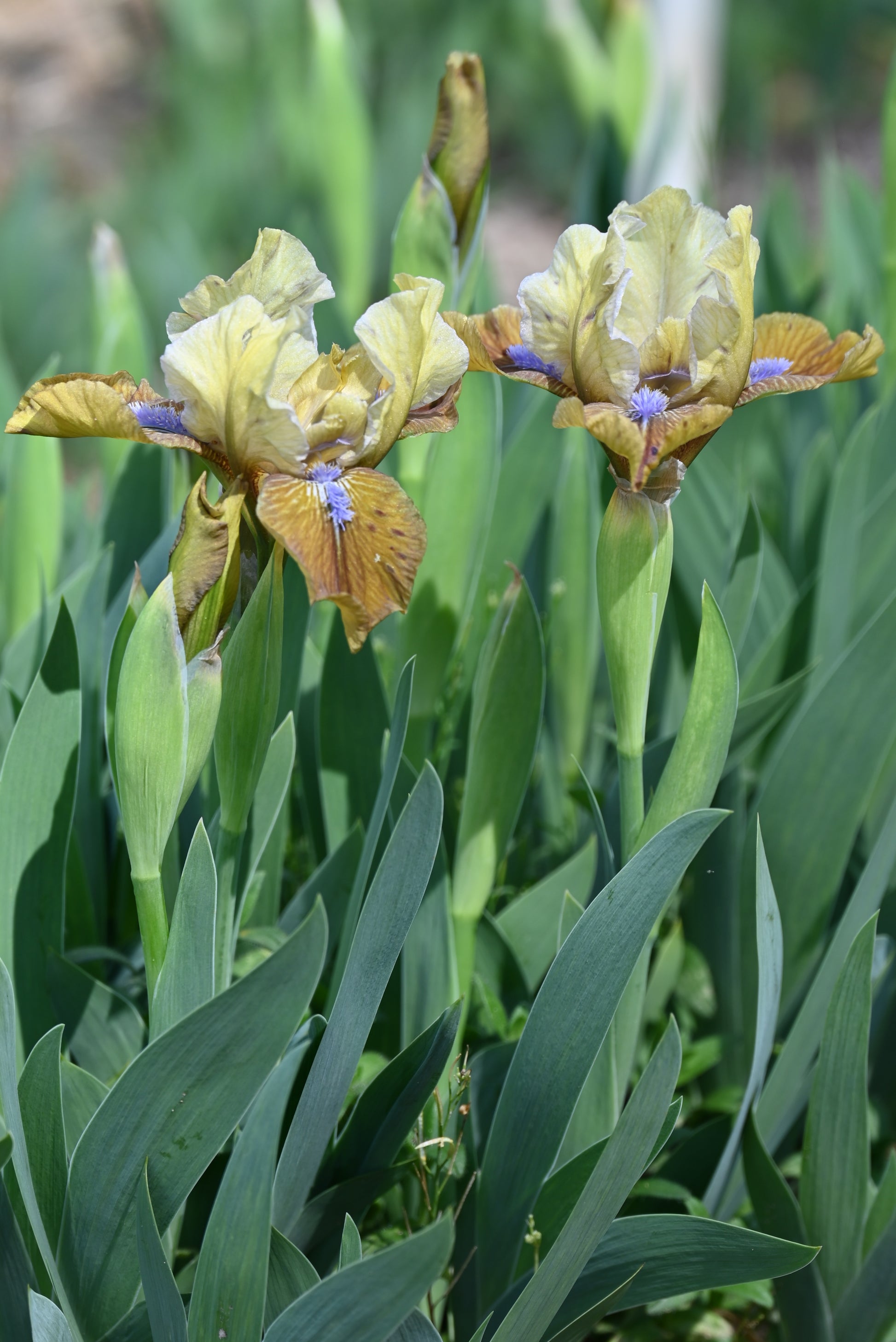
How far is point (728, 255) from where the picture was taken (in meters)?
0.51

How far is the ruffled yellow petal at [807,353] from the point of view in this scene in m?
0.56

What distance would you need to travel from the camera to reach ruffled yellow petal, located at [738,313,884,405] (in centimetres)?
56

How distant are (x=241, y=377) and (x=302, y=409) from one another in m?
0.04

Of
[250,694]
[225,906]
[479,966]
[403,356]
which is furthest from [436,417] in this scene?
[479,966]

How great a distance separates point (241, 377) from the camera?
18.9 inches

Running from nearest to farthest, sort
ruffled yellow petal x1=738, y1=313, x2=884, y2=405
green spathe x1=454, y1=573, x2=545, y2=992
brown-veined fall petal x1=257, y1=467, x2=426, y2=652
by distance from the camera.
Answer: brown-veined fall petal x1=257, y1=467, x2=426, y2=652 < ruffled yellow petal x1=738, y1=313, x2=884, y2=405 < green spathe x1=454, y1=573, x2=545, y2=992

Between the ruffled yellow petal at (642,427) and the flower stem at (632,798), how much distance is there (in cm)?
16

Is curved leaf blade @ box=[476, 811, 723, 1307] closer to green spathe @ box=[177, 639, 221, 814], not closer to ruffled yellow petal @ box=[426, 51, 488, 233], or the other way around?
green spathe @ box=[177, 639, 221, 814]

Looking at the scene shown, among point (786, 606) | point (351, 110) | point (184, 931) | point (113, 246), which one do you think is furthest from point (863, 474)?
point (351, 110)

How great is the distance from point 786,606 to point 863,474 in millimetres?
165

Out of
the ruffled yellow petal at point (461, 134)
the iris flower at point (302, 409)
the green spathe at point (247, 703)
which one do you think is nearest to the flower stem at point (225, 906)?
the green spathe at point (247, 703)

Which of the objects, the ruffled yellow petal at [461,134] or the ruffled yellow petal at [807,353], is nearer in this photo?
the ruffled yellow petal at [807,353]

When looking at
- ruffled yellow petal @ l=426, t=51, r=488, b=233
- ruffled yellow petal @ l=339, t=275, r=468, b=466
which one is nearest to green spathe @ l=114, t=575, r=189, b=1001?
ruffled yellow petal @ l=339, t=275, r=468, b=466

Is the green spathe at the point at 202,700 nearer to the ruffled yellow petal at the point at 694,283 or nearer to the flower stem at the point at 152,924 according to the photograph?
the flower stem at the point at 152,924
